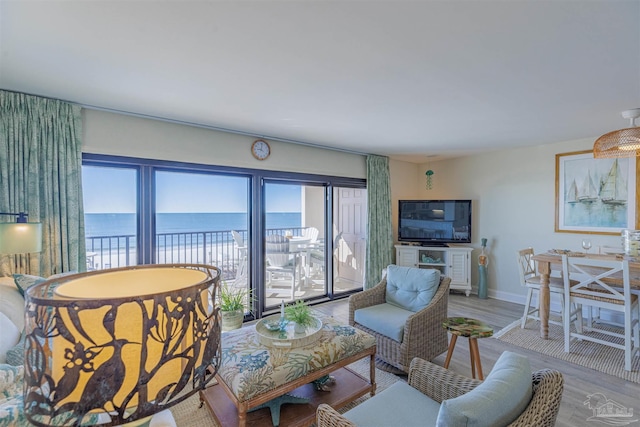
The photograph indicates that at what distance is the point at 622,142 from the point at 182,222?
4.63 metres

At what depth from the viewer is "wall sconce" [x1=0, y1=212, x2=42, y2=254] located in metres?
1.91

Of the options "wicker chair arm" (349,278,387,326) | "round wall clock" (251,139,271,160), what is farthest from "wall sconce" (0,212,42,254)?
"wicker chair arm" (349,278,387,326)

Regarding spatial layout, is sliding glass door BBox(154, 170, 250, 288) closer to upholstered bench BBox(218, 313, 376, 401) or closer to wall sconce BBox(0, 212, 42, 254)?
wall sconce BBox(0, 212, 42, 254)

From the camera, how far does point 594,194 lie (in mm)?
3811

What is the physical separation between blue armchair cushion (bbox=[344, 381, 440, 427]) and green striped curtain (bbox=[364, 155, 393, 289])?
10.5ft

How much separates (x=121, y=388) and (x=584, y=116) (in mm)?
4106

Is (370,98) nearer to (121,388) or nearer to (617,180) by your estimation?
(121,388)

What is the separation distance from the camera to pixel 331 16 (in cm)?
144

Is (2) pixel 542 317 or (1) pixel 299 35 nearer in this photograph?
(1) pixel 299 35

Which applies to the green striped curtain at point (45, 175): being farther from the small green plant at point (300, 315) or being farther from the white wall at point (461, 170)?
the small green plant at point (300, 315)

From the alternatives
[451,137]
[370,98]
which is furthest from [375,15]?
[451,137]

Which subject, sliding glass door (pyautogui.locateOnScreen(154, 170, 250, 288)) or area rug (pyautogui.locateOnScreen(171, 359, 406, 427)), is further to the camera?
sliding glass door (pyautogui.locateOnScreen(154, 170, 250, 288))

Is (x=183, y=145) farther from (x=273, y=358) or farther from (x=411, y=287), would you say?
(x=411, y=287)

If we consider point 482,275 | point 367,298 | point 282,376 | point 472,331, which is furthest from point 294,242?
point 482,275
